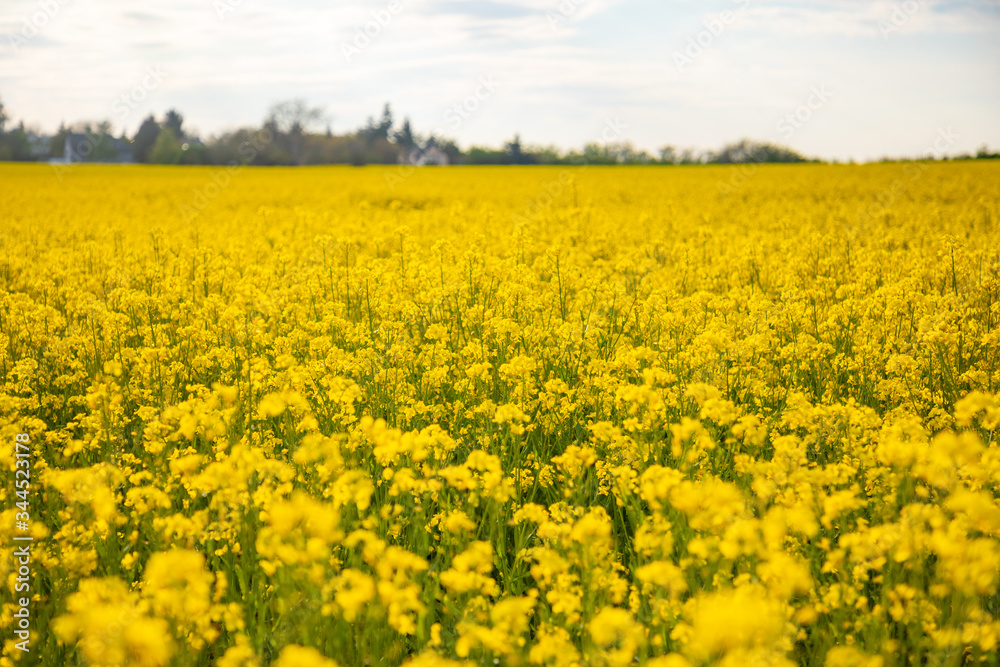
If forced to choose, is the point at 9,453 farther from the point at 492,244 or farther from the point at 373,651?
the point at 492,244

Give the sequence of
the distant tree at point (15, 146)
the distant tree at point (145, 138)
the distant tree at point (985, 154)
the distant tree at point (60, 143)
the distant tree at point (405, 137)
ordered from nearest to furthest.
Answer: the distant tree at point (985, 154) → the distant tree at point (15, 146) → the distant tree at point (60, 143) → the distant tree at point (145, 138) → the distant tree at point (405, 137)

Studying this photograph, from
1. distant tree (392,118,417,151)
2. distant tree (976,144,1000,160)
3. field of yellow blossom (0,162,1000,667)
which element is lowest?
field of yellow blossom (0,162,1000,667)

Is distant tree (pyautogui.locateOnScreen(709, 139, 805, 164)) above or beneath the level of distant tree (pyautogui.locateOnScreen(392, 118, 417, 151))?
beneath

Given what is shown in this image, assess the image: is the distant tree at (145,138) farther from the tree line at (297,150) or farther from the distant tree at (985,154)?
the distant tree at (985,154)

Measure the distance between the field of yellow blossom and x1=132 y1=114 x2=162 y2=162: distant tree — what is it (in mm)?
73414

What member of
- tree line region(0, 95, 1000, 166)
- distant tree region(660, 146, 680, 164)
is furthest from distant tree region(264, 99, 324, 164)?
distant tree region(660, 146, 680, 164)

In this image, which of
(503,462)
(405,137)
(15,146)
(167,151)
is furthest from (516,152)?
(503,462)

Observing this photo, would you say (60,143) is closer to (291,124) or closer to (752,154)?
(291,124)

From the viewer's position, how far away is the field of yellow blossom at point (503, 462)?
2299mm

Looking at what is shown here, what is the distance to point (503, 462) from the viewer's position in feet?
12.6

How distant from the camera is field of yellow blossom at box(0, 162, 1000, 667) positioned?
7.54 ft

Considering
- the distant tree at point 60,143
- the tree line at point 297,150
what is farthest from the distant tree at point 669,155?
the distant tree at point 60,143

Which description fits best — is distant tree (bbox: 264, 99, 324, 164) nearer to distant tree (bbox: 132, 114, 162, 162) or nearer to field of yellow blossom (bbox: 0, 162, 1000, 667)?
distant tree (bbox: 132, 114, 162, 162)

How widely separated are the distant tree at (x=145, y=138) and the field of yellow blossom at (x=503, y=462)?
241 feet
